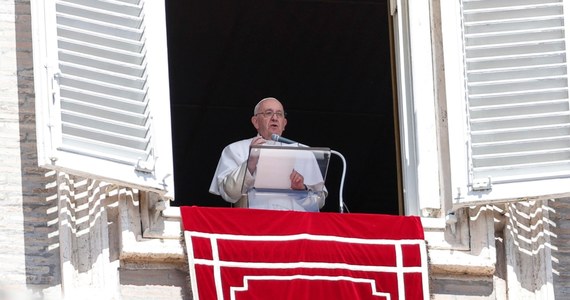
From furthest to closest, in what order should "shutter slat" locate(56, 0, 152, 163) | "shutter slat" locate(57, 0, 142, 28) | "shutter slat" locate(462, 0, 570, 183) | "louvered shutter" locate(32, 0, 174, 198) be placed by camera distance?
"shutter slat" locate(462, 0, 570, 183) → "shutter slat" locate(57, 0, 142, 28) → "shutter slat" locate(56, 0, 152, 163) → "louvered shutter" locate(32, 0, 174, 198)

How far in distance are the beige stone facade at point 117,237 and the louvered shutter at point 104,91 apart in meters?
0.27

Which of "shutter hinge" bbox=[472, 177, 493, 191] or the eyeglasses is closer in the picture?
"shutter hinge" bbox=[472, 177, 493, 191]

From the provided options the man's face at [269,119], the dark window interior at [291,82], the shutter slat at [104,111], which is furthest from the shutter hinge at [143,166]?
the dark window interior at [291,82]

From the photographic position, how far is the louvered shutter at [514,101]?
35.1ft

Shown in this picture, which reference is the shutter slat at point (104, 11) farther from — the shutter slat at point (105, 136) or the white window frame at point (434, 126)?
the white window frame at point (434, 126)

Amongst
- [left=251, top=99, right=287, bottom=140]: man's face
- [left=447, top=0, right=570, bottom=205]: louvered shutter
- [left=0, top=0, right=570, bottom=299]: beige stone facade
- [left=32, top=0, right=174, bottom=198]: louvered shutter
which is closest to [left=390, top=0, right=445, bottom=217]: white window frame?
[left=0, top=0, right=570, bottom=299]: beige stone facade

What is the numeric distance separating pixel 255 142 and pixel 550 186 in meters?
1.69

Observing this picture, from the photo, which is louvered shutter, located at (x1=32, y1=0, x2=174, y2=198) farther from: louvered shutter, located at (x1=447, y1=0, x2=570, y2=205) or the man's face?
the man's face

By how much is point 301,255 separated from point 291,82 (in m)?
5.61

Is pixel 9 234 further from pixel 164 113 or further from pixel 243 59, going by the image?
pixel 243 59

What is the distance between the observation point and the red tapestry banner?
10.5 metres

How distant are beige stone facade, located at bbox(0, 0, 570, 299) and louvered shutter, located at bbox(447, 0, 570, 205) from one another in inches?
11.8

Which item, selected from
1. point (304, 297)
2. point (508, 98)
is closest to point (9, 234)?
point (304, 297)

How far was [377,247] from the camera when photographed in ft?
35.1
